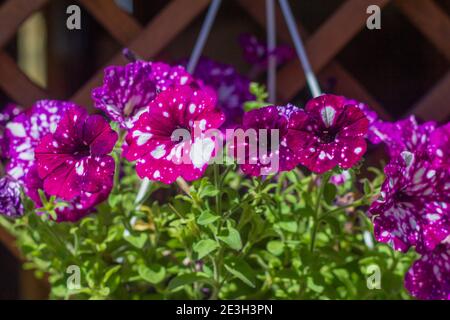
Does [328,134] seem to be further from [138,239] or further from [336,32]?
[336,32]

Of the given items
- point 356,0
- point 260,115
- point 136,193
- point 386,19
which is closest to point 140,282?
point 136,193

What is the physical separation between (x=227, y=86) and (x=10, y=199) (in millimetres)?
479

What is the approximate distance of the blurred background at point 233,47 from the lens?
130 cm

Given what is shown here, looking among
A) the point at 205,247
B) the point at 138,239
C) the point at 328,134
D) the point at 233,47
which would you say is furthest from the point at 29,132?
the point at 233,47

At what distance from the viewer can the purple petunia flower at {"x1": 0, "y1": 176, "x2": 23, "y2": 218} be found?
85 centimetres

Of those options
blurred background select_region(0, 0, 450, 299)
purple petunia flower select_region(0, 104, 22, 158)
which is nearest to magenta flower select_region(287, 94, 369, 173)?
purple petunia flower select_region(0, 104, 22, 158)

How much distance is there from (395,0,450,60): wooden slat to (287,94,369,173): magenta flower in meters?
0.65

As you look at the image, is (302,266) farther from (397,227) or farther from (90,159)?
(90,159)

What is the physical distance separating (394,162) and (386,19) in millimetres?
1386

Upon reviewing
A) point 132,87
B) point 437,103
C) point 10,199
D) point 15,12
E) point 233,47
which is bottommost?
point 10,199

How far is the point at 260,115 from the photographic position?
743 millimetres

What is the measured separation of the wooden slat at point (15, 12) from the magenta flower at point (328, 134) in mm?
760

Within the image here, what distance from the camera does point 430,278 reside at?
836mm

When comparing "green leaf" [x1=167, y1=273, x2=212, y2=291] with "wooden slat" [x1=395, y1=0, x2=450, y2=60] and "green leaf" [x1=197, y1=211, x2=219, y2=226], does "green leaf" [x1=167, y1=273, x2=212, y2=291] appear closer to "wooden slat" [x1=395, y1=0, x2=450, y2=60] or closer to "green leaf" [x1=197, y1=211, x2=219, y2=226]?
"green leaf" [x1=197, y1=211, x2=219, y2=226]
